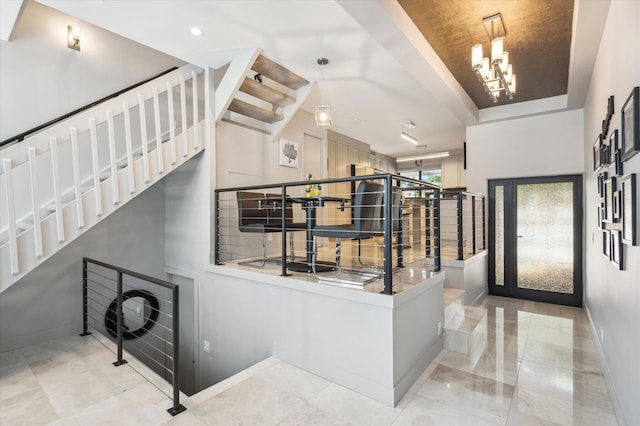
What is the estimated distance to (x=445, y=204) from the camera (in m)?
5.91

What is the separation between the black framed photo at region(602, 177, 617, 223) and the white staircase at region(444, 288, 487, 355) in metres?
1.52

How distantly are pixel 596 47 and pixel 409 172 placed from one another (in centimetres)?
678

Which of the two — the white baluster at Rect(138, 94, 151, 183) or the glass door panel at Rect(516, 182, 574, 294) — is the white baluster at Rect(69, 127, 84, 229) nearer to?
the white baluster at Rect(138, 94, 151, 183)

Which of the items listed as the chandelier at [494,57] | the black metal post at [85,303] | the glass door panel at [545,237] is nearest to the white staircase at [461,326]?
the glass door panel at [545,237]

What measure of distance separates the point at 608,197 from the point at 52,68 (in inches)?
221

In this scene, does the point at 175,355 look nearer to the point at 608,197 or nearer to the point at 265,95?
the point at 265,95

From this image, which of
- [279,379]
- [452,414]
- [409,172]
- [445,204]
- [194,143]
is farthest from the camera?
[409,172]

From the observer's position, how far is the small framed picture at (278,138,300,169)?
16.1 ft

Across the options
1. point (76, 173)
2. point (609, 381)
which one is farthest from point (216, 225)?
point (609, 381)

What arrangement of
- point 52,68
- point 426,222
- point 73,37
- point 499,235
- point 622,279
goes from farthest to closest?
point 499,235, point 426,222, point 73,37, point 52,68, point 622,279

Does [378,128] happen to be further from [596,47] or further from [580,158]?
[596,47]

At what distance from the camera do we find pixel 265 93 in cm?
415

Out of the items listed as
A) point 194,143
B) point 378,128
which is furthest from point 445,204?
point 194,143

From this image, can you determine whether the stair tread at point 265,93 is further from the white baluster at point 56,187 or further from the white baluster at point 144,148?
the white baluster at point 56,187
